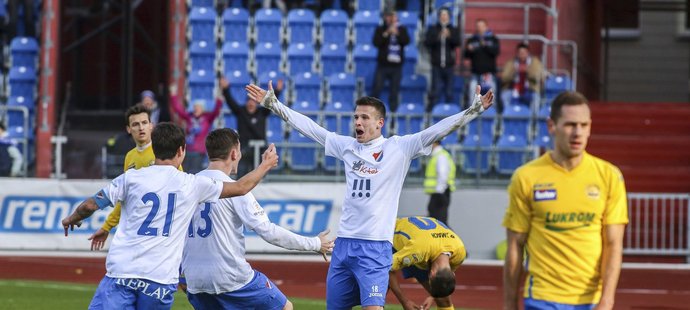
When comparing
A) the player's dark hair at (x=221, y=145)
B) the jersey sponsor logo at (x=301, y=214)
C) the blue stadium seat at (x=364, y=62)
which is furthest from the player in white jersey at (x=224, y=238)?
the blue stadium seat at (x=364, y=62)

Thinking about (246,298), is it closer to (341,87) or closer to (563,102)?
(563,102)

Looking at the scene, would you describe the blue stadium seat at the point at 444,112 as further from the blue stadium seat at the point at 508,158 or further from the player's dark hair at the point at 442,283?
the player's dark hair at the point at 442,283

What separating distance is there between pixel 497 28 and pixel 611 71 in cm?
462

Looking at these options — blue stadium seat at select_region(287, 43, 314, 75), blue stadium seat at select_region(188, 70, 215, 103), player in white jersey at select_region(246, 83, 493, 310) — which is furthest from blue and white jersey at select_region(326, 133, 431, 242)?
blue stadium seat at select_region(287, 43, 314, 75)

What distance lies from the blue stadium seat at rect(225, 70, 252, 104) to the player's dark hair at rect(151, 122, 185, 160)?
46.2 feet

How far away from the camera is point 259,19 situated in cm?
2298

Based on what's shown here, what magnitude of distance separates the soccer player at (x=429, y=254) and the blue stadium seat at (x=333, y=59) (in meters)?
12.0

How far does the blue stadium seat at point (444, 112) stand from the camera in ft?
67.5

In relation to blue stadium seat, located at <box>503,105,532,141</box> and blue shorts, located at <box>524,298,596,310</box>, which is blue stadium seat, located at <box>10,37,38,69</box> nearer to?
blue stadium seat, located at <box>503,105,532,141</box>

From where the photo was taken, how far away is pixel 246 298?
8.80m

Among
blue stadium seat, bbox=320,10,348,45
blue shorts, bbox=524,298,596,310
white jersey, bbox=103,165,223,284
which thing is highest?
blue stadium seat, bbox=320,10,348,45

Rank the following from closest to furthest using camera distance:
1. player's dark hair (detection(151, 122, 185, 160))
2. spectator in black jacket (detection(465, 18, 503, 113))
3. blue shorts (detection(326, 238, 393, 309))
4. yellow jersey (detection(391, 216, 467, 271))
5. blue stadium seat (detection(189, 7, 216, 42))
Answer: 1. player's dark hair (detection(151, 122, 185, 160))
2. blue shorts (detection(326, 238, 393, 309))
3. yellow jersey (detection(391, 216, 467, 271))
4. spectator in black jacket (detection(465, 18, 503, 113))
5. blue stadium seat (detection(189, 7, 216, 42))

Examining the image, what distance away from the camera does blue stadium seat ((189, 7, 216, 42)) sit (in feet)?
74.9

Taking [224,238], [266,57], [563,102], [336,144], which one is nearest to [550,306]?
[563,102]
